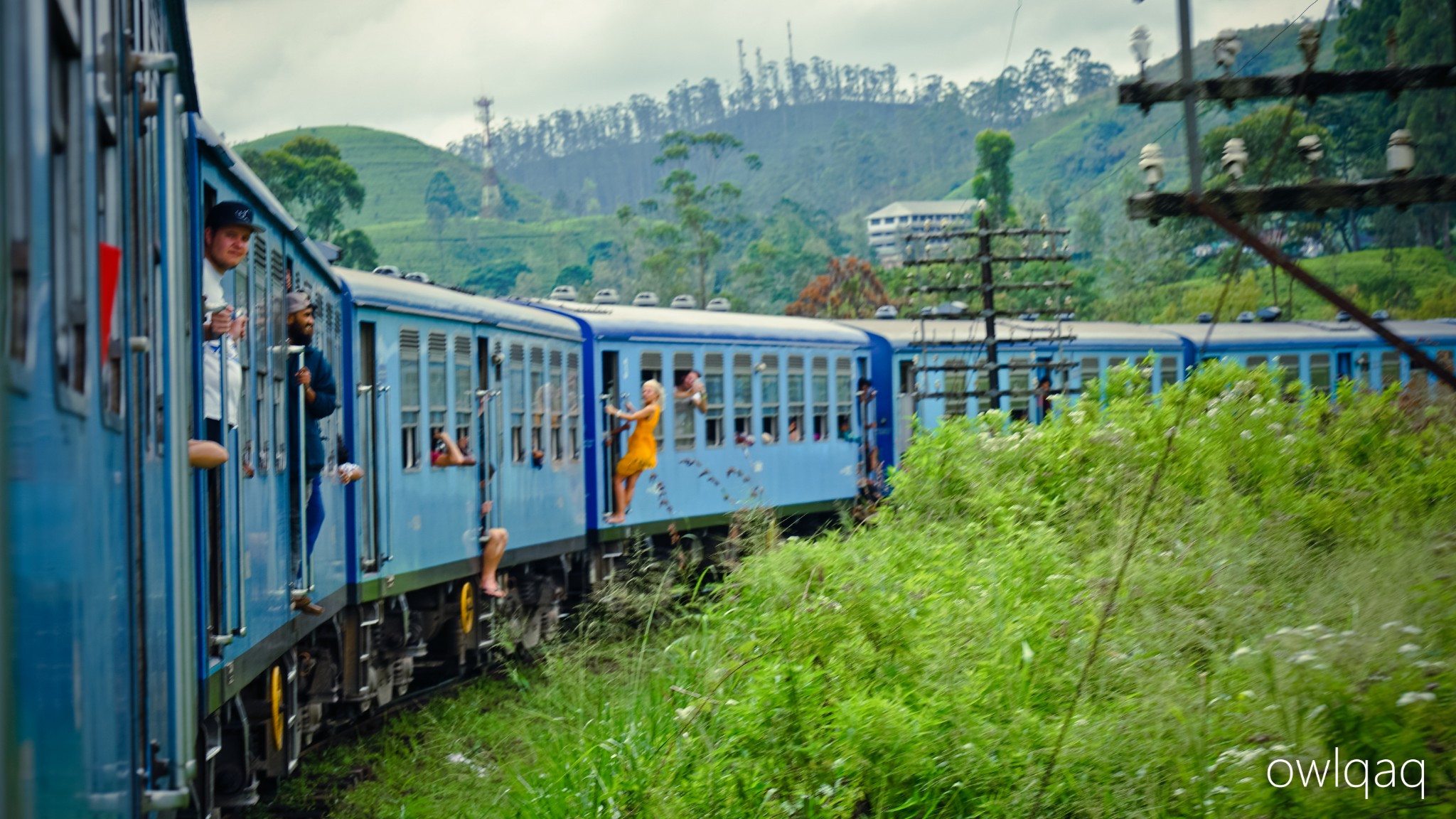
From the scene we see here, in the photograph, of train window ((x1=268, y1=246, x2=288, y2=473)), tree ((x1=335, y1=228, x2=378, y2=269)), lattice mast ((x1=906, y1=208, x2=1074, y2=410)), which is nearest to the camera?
train window ((x1=268, y1=246, x2=288, y2=473))

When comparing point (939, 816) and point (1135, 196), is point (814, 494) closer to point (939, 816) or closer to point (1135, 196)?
point (1135, 196)

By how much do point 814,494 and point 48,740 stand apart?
1830cm

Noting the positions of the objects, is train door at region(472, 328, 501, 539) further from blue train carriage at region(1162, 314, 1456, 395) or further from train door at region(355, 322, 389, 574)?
blue train carriage at region(1162, 314, 1456, 395)

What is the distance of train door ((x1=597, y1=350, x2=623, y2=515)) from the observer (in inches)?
639

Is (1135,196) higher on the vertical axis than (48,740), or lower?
higher

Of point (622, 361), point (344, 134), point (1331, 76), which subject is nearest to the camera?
point (1331, 76)

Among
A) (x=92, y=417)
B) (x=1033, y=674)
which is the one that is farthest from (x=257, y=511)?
(x=92, y=417)

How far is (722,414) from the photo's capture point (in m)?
17.9

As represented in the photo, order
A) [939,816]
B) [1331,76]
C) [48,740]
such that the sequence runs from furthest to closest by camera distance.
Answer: [1331,76] → [939,816] → [48,740]

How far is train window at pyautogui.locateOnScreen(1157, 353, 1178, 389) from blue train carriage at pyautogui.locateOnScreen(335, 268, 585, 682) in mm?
13086

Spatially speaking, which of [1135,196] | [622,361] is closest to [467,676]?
[622,361]

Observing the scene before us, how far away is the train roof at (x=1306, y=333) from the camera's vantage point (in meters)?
25.9

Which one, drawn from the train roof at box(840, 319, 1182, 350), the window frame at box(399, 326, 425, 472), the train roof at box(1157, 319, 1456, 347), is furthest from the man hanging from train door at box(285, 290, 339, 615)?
the train roof at box(1157, 319, 1456, 347)

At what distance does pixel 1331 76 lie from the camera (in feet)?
29.0
